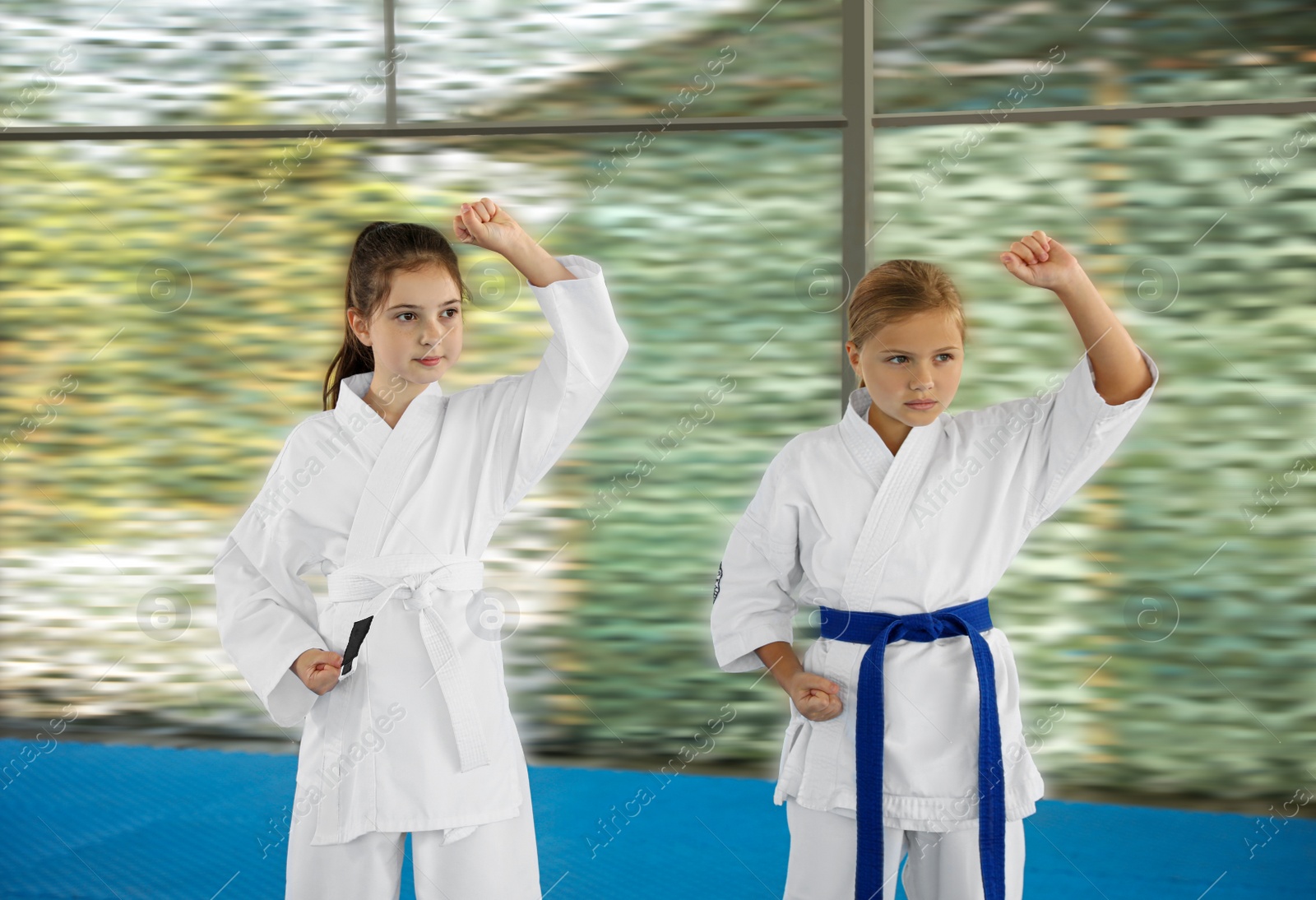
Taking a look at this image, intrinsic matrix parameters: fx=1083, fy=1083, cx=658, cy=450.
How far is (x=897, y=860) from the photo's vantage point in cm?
174

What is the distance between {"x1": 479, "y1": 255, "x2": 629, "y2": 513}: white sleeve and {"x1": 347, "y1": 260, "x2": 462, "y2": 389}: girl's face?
14cm

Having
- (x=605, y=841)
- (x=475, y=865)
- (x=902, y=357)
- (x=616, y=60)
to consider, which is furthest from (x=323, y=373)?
(x=902, y=357)

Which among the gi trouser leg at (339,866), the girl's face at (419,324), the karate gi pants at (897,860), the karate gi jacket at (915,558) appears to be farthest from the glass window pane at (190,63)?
the karate gi pants at (897,860)

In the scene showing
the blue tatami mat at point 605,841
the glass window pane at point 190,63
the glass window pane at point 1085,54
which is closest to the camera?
the blue tatami mat at point 605,841

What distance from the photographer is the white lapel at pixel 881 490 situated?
1.73m

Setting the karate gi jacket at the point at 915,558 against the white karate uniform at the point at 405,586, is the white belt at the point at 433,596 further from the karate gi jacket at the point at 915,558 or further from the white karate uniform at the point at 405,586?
the karate gi jacket at the point at 915,558

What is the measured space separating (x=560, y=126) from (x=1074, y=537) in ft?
6.36

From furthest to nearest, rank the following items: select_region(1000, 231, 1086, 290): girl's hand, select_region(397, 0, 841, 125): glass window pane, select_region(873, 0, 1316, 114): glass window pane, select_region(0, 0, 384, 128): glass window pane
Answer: select_region(0, 0, 384, 128): glass window pane → select_region(397, 0, 841, 125): glass window pane → select_region(873, 0, 1316, 114): glass window pane → select_region(1000, 231, 1086, 290): girl's hand

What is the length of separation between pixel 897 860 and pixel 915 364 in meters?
0.79

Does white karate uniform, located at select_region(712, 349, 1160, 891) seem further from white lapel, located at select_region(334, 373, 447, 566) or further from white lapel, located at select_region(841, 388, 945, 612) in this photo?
white lapel, located at select_region(334, 373, 447, 566)

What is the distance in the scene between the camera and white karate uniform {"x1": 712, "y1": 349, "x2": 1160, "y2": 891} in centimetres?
169

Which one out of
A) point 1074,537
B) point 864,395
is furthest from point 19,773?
point 1074,537

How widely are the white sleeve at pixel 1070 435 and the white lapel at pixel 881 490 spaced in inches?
6.1

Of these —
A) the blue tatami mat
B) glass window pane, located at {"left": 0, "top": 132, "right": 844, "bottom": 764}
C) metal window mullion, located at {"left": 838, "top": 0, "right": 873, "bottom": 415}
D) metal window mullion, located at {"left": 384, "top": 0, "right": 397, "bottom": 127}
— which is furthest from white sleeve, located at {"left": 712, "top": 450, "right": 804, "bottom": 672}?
metal window mullion, located at {"left": 384, "top": 0, "right": 397, "bottom": 127}
